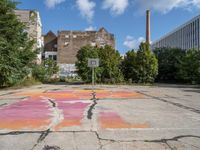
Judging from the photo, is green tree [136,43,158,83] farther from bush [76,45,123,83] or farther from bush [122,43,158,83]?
bush [76,45,123,83]

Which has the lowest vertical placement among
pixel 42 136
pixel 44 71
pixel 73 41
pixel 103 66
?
pixel 42 136

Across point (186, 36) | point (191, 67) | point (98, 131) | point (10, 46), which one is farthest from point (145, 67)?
point (186, 36)

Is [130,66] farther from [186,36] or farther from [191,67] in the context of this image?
[186,36]

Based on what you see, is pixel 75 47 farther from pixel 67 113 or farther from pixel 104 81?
pixel 67 113

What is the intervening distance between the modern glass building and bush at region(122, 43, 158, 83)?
141ft

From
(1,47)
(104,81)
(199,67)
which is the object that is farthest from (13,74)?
(199,67)

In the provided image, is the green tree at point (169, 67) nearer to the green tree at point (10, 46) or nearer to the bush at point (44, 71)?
the bush at point (44, 71)

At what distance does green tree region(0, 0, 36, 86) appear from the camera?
29.3 meters

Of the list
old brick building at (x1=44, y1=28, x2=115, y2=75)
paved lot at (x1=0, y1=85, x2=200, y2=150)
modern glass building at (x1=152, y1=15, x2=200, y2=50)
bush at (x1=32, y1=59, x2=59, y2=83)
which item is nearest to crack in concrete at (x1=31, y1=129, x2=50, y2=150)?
paved lot at (x1=0, y1=85, x2=200, y2=150)

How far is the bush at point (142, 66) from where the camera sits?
46000 millimetres

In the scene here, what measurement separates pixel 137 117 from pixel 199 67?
1529 inches

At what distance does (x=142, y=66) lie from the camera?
151ft

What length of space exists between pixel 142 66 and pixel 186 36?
6404 centimetres

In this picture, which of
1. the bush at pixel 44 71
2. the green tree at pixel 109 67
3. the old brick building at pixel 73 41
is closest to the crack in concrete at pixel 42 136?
the bush at pixel 44 71
